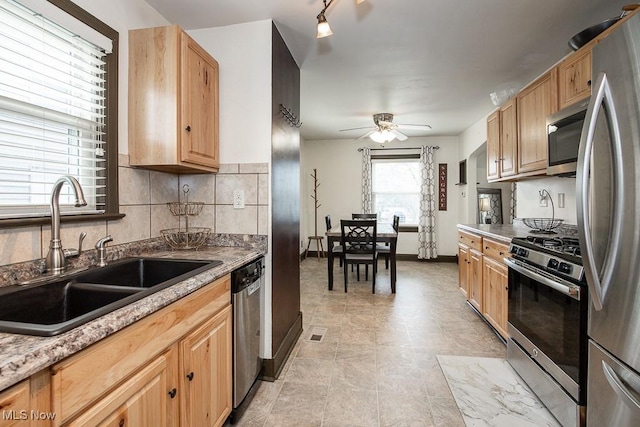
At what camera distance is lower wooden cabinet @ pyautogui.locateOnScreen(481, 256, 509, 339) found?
7.94 feet

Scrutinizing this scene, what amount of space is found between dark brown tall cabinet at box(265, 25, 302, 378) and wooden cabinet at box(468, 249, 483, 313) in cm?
176

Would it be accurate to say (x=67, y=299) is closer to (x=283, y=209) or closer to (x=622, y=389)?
(x=283, y=209)

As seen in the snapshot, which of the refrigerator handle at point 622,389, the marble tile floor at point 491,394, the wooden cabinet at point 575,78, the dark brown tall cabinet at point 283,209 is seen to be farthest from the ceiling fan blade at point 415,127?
the refrigerator handle at point 622,389

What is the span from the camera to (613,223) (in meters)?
1.20

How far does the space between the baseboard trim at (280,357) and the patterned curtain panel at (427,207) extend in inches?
157

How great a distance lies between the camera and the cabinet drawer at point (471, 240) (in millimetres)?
2979

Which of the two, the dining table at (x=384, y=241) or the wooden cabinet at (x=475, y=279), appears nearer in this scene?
the wooden cabinet at (x=475, y=279)

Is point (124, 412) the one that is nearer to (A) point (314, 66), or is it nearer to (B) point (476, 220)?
(A) point (314, 66)

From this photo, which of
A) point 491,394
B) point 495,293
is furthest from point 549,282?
point 495,293

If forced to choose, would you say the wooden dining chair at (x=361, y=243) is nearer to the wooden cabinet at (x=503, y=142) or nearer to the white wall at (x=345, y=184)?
the wooden cabinet at (x=503, y=142)

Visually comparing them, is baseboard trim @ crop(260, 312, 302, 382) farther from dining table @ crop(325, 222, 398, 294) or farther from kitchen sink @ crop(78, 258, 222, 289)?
dining table @ crop(325, 222, 398, 294)

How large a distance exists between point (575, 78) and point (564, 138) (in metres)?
0.40

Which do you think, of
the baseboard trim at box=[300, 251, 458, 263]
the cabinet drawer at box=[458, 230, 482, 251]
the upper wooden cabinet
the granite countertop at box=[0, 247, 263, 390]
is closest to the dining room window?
the baseboard trim at box=[300, 251, 458, 263]

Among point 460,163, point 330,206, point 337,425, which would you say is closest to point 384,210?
point 330,206
